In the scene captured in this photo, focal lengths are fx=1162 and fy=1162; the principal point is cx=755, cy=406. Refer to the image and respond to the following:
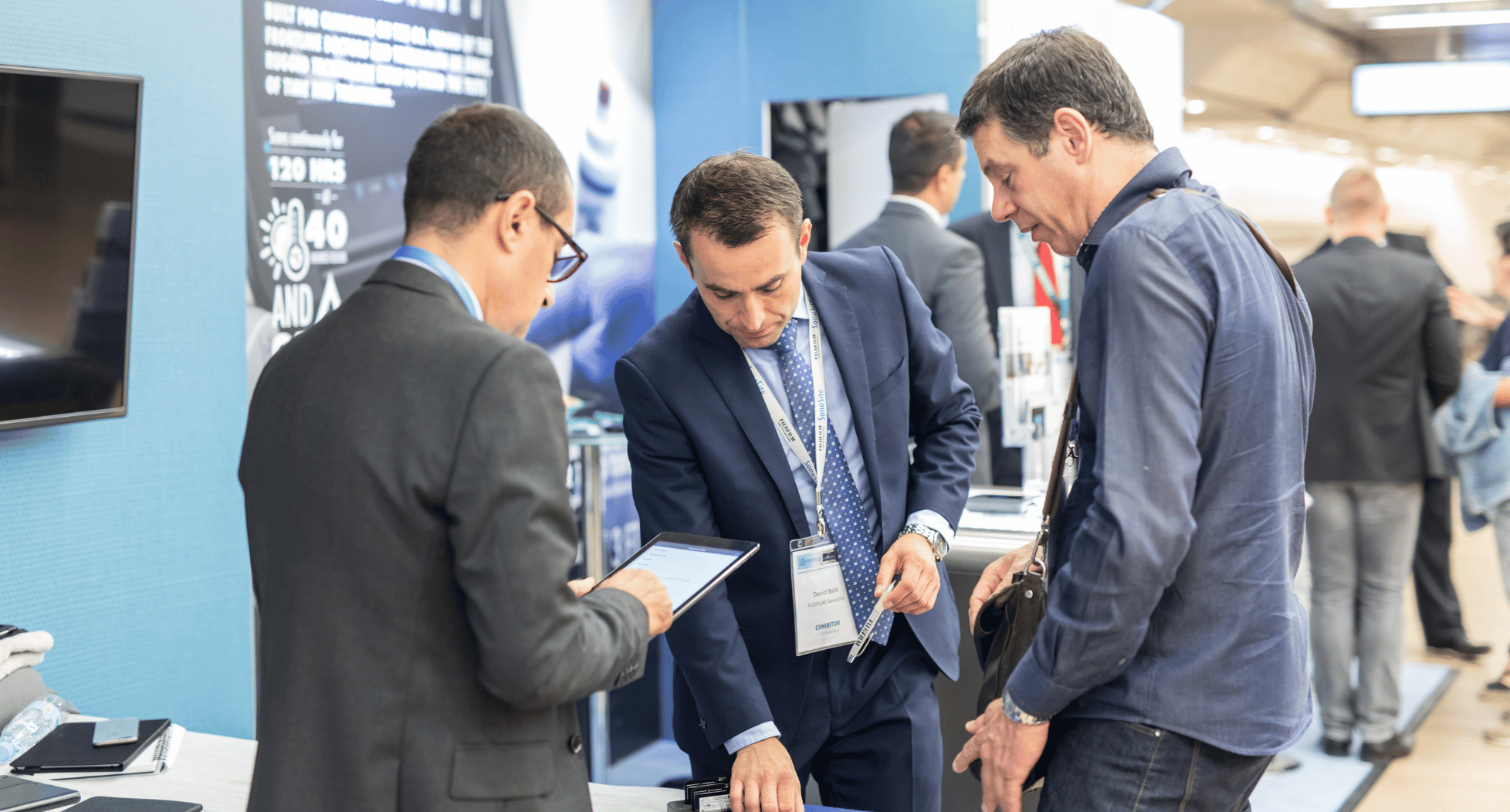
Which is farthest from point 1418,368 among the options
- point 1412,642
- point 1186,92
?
point 1186,92

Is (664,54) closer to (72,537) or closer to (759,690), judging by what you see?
(72,537)

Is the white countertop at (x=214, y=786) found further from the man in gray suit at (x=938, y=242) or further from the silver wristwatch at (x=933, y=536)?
the man in gray suit at (x=938, y=242)

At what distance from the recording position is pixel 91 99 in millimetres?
2375

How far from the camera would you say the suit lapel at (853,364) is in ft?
6.25

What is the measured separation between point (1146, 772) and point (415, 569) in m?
0.85

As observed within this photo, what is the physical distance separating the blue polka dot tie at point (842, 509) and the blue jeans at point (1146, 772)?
1.76 ft

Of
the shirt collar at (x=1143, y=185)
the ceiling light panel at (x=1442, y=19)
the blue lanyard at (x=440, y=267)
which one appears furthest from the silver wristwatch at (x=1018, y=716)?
the ceiling light panel at (x=1442, y=19)

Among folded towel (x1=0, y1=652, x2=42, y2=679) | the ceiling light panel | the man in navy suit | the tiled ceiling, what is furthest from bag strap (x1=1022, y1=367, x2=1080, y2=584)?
the ceiling light panel

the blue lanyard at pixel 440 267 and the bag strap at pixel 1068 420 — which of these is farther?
the bag strap at pixel 1068 420

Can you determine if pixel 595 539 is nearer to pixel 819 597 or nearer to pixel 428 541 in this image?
pixel 819 597

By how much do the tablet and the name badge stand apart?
0.34 meters

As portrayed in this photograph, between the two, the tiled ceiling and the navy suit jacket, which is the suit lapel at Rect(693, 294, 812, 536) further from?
the tiled ceiling

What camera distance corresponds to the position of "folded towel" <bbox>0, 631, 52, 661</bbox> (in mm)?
2051

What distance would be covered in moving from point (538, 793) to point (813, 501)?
817mm
